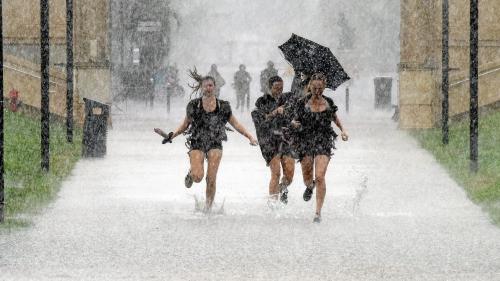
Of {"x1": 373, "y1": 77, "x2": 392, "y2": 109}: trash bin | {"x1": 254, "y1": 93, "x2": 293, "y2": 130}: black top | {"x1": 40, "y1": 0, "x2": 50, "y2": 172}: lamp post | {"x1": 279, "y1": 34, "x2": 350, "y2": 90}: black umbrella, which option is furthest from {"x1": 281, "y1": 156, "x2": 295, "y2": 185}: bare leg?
{"x1": 373, "y1": 77, "x2": 392, "y2": 109}: trash bin

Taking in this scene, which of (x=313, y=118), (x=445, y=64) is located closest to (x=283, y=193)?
(x=313, y=118)

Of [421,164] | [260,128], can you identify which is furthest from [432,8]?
[260,128]

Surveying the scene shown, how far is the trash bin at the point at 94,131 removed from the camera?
22344 millimetres

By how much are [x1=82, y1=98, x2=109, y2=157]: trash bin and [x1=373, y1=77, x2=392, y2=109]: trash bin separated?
63.3 ft

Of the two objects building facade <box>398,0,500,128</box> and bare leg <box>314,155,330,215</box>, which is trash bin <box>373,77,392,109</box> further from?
bare leg <box>314,155,330,215</box>

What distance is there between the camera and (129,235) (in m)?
13.2

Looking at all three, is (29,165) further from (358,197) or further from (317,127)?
(317,127)

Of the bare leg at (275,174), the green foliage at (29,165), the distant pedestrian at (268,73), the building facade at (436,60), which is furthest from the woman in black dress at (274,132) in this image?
the distant pedestrian at (268,73)

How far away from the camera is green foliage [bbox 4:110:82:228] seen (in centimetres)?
1564

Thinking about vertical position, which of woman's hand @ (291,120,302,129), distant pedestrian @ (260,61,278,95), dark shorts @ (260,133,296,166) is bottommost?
dark shorts @ (260,133,296,166)

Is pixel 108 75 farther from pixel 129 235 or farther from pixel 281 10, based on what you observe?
pixel 281 10

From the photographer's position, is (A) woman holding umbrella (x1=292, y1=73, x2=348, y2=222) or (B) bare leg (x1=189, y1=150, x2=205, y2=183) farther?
(B) bare leg (x1=189, y1=150, x2=205, y2=183)

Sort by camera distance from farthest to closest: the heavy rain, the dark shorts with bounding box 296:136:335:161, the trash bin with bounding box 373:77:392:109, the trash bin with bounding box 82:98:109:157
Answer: the trash bin with bounding box 373:77:392:109, the trash bin with bounding box 82:98:109:157, the dark shorts with bounding box 296:136:335:161, the heavy rain

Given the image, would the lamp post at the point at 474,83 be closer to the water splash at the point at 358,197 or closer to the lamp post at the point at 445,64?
the water splash at the point at 358,197
